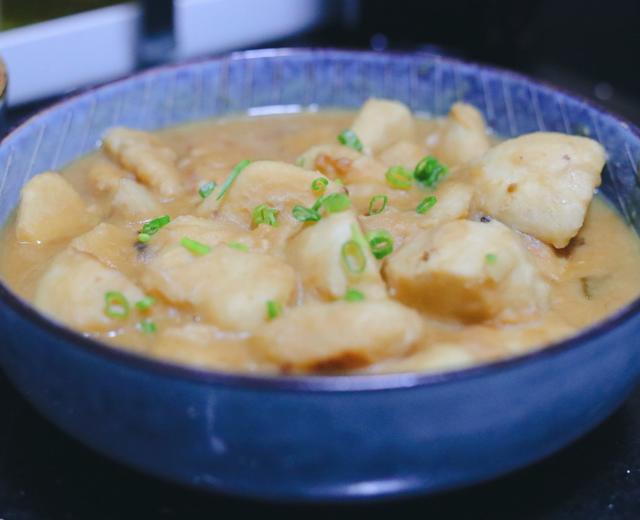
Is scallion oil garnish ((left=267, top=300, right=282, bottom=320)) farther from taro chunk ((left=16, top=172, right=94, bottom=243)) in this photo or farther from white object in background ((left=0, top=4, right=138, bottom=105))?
white object in background ((left=0, top=4, right=138, bottom=105))

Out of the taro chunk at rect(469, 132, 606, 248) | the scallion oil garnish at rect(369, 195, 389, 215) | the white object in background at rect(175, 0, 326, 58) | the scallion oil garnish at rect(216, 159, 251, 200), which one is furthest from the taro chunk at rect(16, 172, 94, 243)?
the white object in background at rect(175, 0, 326, 58)

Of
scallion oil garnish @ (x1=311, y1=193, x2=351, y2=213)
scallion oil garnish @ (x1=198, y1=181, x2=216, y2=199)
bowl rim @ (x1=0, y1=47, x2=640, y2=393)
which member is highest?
bowl rim @ (x1=0, y1=47, x2=640, y2=393)

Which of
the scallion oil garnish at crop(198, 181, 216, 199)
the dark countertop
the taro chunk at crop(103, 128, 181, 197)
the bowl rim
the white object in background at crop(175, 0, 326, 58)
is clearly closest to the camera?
the bowl rim

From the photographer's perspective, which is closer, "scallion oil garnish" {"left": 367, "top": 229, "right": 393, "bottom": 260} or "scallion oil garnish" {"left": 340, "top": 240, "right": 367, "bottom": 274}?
"scallion oil garnish" {"left": 340, "top": 240, "right": 367, "bottom": 274}

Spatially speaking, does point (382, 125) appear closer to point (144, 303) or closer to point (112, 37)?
point (144, 303)

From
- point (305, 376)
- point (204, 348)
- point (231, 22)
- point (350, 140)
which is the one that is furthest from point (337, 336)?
point (231, 22)

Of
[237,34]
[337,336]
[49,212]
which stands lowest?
[237,34]
